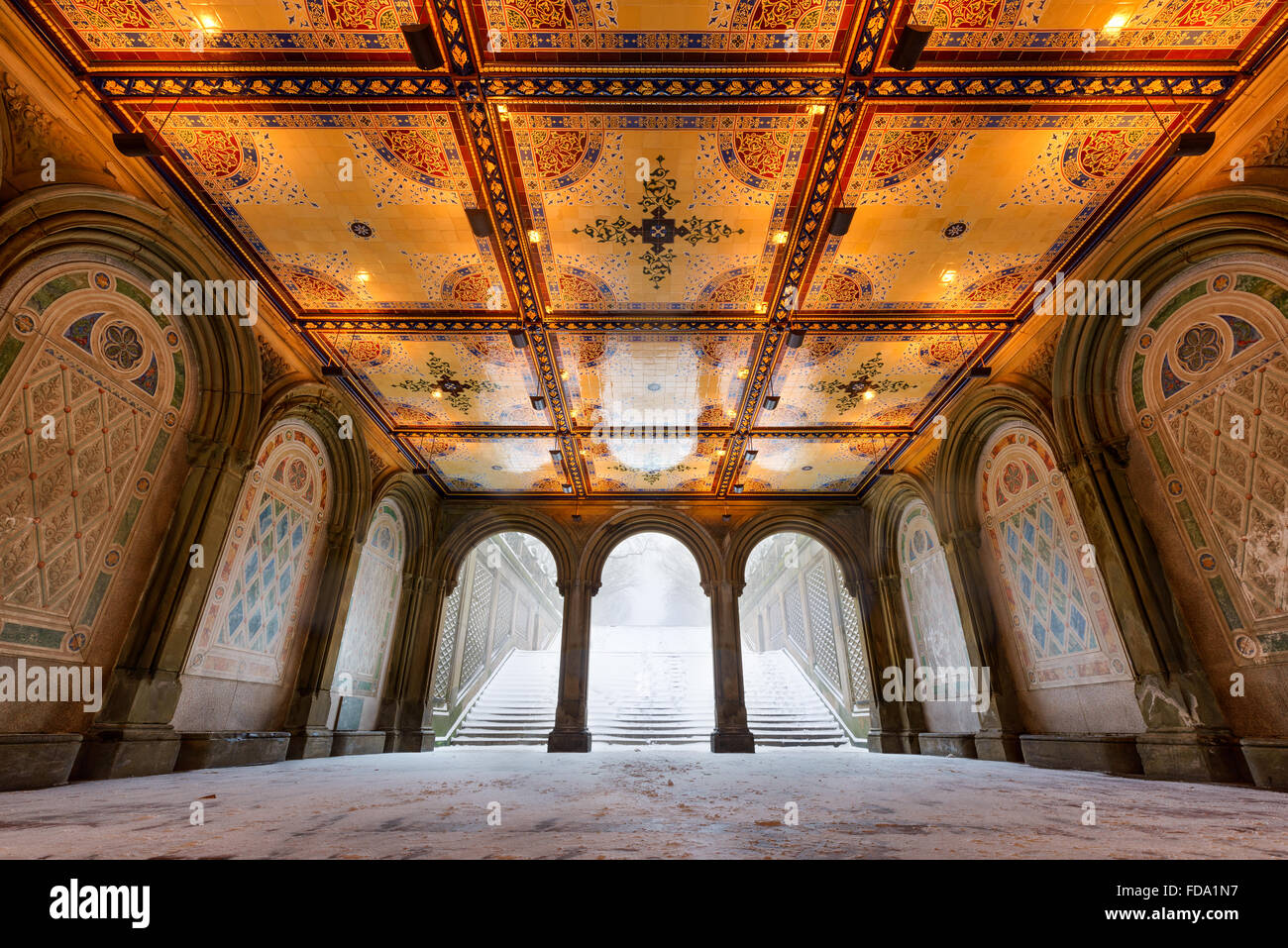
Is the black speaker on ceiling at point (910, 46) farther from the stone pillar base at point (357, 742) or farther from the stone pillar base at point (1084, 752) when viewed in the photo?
the stone pillar base at point (357, 742)

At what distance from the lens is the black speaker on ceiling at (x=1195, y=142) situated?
4.14m

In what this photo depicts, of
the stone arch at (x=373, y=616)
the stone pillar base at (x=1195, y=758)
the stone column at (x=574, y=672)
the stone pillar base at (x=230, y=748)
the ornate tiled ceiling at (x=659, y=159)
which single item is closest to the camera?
the ornate tiled ceiling at (x=659, y=159)

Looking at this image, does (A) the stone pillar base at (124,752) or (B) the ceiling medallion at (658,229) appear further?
(B) the ceiling medallion at (658,229)

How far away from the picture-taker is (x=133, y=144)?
4.14m

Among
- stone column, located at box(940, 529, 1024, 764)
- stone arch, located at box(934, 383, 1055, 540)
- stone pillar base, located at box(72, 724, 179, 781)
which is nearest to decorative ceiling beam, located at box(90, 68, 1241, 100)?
stone arch, located at box(934, 383, 1055, 540)

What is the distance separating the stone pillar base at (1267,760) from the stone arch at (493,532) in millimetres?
8899

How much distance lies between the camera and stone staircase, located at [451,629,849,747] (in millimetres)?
10938

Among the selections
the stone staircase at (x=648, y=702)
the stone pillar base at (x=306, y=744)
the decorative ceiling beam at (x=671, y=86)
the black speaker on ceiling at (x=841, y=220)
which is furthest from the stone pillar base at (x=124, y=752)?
the black speaker on ceiling at (x=841, y=220)

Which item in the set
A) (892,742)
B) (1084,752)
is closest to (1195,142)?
(1084,752)

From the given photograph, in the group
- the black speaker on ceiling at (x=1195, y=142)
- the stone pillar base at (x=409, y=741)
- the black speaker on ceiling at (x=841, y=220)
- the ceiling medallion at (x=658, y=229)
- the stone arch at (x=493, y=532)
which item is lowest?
the stone pillar base at (x=409, y=741)

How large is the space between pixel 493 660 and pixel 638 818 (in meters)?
13.0

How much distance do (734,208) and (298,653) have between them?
300 inches
